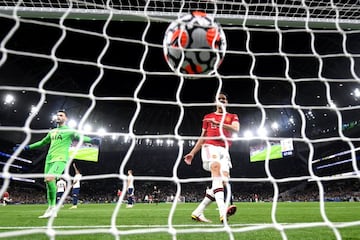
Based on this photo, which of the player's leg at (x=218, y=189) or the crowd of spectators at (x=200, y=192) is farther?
the crowd of spectators at (x=200, y=192)

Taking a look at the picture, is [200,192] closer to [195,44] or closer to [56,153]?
[56,153]

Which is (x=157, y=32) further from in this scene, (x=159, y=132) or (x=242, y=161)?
(x=242, y=161)

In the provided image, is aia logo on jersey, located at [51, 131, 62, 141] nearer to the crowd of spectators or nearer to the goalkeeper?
the goalkeeper

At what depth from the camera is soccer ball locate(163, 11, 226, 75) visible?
8.54 ft

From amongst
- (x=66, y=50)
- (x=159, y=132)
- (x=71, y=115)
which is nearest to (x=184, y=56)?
(x=66, y=50)

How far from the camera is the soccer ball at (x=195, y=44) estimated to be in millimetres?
2604

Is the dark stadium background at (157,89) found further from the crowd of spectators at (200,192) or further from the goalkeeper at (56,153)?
the goalkeeper at (56,153)

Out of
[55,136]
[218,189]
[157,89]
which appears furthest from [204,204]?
[157,89]

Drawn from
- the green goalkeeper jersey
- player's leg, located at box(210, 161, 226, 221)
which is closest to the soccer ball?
player's leg, located at box(210, 161, 226, 221)

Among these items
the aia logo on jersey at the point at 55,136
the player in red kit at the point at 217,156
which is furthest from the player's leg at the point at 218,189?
the aia logo on jersey at the point at 55,136

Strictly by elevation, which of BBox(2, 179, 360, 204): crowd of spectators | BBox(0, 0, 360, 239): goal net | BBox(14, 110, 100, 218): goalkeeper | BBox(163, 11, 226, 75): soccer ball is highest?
BBox(0, 0, 360, 239): goal net

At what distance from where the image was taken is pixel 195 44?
2.61 meters

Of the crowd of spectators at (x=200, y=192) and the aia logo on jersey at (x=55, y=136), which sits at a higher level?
the aia logo on jersey at (x=55, y=136)

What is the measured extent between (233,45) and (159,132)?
1684 centimetres
